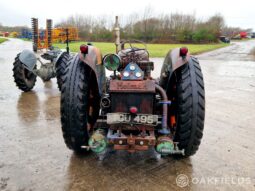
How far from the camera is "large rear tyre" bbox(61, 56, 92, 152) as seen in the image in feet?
9.16

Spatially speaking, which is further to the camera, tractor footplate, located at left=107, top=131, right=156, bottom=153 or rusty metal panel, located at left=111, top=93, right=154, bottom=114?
rusty metal panel, located at left=111, top=93, right=154, bottom=114

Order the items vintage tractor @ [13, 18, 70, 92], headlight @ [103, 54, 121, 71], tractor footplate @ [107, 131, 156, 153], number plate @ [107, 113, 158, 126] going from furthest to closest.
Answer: vintage tractor @ [13, 18, 70, 92]
headlight @ [103, 54, 121, 71]
number plate @ [107, 113, 158, 126]
tractor footplate @ [107, 131, 156, 153]

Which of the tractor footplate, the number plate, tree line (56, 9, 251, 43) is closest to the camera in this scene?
the tractor footplate

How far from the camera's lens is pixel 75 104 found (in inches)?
109

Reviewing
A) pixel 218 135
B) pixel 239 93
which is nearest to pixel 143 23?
pixel 239 93

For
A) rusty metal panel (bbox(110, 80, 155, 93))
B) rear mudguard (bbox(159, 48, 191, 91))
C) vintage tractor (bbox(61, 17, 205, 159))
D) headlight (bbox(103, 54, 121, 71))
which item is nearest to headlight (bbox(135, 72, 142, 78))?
vintage tractor (bbox(61, 17, 205, 159))

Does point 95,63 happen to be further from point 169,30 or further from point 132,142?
point 169,30

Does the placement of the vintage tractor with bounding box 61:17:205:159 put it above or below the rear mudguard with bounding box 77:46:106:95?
below

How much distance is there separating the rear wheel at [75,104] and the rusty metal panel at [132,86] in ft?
1.20

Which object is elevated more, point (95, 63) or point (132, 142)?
point (95, 63)

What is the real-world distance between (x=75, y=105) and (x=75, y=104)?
0.01m

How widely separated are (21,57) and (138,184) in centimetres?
511

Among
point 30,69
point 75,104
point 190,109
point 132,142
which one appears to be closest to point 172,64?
point 190,109

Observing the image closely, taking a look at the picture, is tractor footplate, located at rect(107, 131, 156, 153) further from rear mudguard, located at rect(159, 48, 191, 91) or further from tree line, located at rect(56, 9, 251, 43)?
tree line, located at rect(56, 9, 251, 43)
